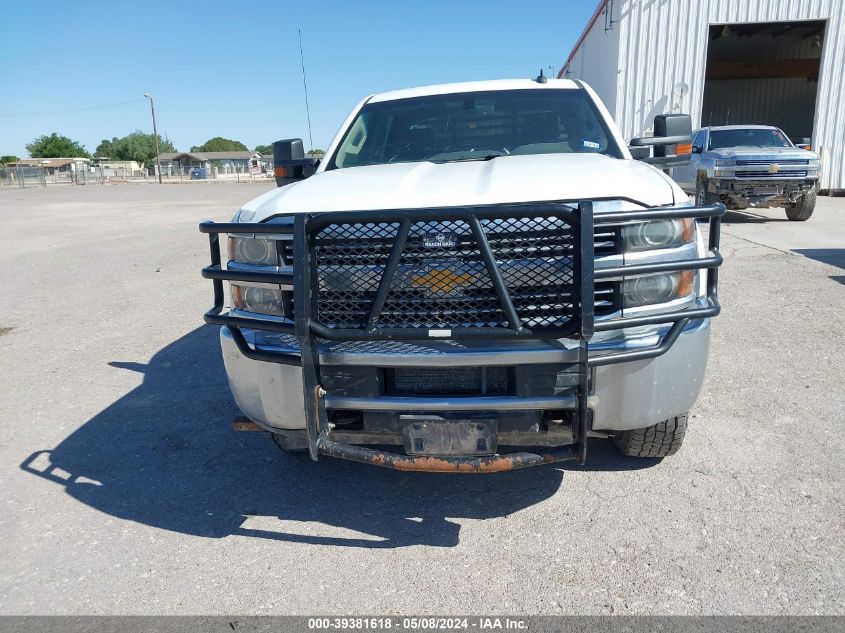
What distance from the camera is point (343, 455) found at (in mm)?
2680

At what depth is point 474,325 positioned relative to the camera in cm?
252

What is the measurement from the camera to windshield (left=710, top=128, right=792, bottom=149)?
13609 millimetres

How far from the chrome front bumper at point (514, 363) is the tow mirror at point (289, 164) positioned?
1833mm

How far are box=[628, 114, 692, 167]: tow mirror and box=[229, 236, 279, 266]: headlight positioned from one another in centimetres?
253

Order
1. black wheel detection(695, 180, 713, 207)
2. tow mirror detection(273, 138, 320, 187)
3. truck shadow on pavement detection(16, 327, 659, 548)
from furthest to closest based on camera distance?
black wheel detection(695, 180, 713, 207), tow mirror detection(273, 138, 320, 187), truck shadow on pavement detection(16, 327, 659, 548)

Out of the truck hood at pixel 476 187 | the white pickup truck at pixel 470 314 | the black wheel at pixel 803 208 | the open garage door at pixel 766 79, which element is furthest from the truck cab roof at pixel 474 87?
the open garage door at pixel 766 79

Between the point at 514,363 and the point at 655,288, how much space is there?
660mm

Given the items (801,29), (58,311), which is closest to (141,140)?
(801,29)

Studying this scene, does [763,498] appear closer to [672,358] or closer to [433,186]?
[672,358]

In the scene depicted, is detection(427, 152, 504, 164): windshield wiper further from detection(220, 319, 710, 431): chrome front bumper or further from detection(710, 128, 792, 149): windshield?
detection(710, 128, 792, 149): windshield

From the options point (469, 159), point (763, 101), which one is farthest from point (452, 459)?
point (763, 101)

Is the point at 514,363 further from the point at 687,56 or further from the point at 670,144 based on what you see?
the point at 687,56

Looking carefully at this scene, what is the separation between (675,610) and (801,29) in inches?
1155

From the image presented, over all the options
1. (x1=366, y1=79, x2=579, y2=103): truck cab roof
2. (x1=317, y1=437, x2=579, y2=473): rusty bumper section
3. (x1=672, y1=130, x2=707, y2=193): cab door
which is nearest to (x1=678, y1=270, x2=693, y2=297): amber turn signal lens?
(x1=317, y1=437, x2=579, y2=473): rusty bumper section
